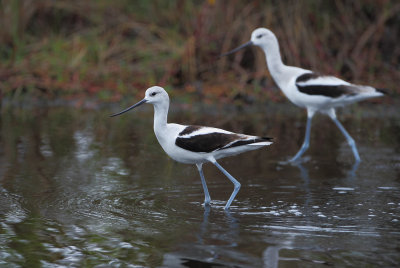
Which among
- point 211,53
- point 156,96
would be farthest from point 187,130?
point 211,53

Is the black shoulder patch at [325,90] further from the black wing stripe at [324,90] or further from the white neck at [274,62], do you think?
the white neck at [274,62]

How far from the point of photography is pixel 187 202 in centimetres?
609

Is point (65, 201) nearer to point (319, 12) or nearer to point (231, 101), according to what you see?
point (231, 101)

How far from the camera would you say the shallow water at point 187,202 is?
179 inches

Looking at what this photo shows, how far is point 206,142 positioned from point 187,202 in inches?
20.6

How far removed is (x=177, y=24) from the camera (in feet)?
44.5

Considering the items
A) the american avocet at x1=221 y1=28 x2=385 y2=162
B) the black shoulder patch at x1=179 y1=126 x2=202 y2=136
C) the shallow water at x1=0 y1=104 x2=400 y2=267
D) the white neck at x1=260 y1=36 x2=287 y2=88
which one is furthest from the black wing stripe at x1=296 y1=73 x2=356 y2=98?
the black shoulder patch at x1=179 y1=126 x2=202 y2=136

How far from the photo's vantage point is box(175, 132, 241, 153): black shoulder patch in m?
5.89

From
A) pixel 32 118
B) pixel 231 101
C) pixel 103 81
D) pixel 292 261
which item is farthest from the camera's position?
pixel 103 81

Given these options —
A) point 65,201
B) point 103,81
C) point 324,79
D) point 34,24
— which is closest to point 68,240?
point 65,201

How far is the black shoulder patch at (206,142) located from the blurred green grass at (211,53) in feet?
20.0

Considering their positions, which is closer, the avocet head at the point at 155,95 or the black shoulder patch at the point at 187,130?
the black shoulder patch at the point at 187,130

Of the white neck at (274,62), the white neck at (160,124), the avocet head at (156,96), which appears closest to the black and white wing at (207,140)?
the white neck at (160,124)

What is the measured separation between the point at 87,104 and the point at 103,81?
79cm
